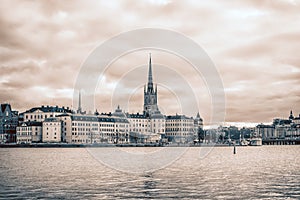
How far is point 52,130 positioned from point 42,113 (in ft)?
59.0

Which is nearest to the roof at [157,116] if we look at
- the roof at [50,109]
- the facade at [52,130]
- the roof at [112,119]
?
the roof at [112,119]

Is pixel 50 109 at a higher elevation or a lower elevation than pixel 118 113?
higher

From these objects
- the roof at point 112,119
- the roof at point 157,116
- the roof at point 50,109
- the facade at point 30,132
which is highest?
the roof at point 50,109

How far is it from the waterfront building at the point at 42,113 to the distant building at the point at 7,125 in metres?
4.67

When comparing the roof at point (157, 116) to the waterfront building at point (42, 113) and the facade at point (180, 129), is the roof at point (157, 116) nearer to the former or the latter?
the facade at point (180, 129)

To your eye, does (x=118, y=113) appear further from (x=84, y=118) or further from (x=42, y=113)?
(x=42, y=113)

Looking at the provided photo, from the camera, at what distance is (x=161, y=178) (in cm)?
3350

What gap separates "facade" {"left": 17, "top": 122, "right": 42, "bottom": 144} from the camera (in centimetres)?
15512

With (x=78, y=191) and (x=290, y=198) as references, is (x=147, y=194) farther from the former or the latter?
(x=290, y=198)

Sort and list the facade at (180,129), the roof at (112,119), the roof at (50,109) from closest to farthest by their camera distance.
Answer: the roof at (50,109) < the roof at (112,119) < the facade at (180,129)

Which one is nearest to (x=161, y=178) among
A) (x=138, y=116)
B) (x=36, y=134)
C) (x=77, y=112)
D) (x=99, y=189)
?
(x=99, y=189)

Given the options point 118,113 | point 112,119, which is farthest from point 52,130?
point 118,113

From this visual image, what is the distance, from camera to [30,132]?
6112 inches

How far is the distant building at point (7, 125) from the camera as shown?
6550 inches
